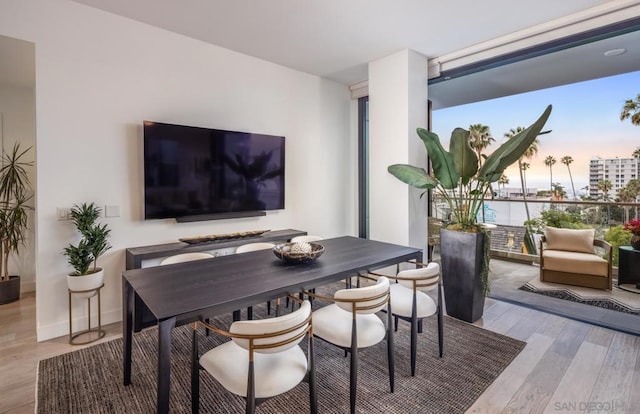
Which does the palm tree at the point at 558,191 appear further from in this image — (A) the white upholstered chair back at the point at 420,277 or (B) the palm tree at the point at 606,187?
(A) the white upholstered chair back at the point at 420,277

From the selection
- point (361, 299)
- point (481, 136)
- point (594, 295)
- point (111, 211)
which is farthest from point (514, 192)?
point (111, 211)

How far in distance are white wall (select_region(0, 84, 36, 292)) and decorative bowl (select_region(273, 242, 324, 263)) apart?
3587 millimetres

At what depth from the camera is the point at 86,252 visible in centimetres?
262

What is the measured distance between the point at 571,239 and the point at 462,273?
2287 mm

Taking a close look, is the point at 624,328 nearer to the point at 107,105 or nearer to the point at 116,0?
the point at 107,105

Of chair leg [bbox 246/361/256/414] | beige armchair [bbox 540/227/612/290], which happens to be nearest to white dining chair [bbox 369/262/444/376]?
chair leg [bbox 246/361/256/414]

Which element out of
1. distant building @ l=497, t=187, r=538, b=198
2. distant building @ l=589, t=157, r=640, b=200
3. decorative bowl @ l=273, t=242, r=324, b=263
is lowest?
decorative bowl @ l=273, t=242, r=324, b=263

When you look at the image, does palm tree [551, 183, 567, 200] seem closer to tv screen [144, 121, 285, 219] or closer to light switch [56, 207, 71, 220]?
tv screen [144, 121, 285, 219]

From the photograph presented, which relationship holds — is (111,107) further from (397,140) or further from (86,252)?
(397,140)

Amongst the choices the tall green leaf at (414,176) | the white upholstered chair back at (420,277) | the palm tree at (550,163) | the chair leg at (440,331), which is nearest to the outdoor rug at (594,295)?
the palm tree at (550,163)

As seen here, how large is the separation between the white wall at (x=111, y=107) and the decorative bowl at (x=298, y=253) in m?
1.63

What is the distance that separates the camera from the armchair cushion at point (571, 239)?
13.3ft

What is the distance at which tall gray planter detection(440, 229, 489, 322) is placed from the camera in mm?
2916

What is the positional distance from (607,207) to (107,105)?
248 inches
